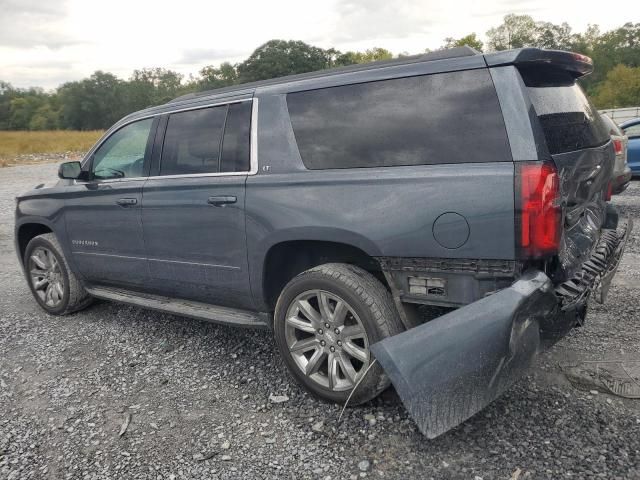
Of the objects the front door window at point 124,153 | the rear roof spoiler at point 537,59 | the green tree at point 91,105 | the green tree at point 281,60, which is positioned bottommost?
the front door window at point 124,153

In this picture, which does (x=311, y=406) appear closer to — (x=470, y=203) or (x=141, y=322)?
(x=470, y=203)

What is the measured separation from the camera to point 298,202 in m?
3.15

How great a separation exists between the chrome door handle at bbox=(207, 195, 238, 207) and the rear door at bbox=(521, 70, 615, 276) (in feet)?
5.88

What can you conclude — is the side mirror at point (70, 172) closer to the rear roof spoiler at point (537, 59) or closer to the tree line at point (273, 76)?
the rear roof spoiler at point (537, 59)

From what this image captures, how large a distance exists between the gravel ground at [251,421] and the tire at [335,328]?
18cm

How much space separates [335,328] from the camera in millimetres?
3100

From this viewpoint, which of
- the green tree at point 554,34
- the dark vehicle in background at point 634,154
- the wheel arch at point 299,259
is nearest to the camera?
the wheel arch at point 299,259

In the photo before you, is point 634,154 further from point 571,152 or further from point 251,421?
point 251,421

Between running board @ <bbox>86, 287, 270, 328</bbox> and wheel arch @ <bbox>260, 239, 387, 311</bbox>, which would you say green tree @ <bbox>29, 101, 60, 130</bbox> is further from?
wheel arch @ <bbox>260, 239, 387, 311</bbox>

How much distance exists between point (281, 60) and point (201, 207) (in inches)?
2665

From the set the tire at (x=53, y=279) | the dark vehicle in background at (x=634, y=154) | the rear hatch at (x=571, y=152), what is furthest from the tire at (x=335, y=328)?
the dark vehicle in background at (x=634, y=154)

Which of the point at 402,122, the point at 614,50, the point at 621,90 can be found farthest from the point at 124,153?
the point at 614,50

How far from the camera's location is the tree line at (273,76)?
6359 centimetres

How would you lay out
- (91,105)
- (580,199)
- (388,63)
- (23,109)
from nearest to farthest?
(580,199)
(388,63)
(91,105)
(23,109)
